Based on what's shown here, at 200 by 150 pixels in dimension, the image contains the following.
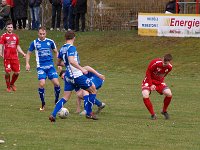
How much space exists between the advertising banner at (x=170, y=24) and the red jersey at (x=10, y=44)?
13960mm

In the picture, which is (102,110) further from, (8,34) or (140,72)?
(140,72)

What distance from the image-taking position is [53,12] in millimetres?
Answer: 41156

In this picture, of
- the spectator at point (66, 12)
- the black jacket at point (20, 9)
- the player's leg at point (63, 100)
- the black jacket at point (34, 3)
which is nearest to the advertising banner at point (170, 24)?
the spectator at point (66, 12)

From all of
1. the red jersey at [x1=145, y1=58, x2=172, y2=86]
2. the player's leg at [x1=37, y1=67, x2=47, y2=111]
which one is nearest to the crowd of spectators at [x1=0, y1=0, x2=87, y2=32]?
the player's leg at [x1=37, y1=67, x2=47, y2=111]

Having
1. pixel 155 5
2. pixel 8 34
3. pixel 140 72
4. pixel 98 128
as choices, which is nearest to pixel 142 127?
pixel 98 128

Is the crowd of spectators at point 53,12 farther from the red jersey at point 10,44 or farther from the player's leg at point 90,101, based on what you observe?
the player's leg at point 90,101

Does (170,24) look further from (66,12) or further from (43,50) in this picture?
(43,50)

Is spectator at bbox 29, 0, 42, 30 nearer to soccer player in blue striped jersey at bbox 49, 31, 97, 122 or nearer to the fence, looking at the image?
the fence

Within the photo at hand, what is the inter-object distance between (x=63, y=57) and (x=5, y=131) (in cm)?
246

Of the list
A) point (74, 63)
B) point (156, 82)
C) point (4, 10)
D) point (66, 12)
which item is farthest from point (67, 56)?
point (4, 10)

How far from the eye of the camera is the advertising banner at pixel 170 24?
3669 cm

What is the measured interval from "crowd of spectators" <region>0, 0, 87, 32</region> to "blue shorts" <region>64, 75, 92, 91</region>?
904 inches

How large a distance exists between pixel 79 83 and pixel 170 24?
21.4 m

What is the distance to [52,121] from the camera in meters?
16.3
